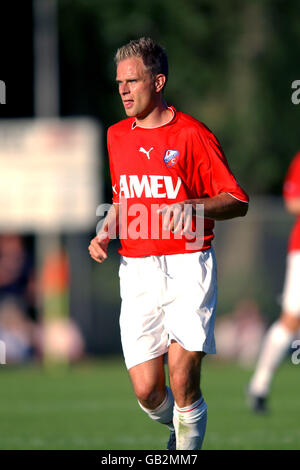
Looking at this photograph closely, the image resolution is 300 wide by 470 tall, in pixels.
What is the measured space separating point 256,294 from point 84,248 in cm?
485

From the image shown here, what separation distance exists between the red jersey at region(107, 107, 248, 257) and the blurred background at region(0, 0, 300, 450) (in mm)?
11392

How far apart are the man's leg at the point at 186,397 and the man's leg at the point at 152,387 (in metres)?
0.18

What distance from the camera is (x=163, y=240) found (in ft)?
20.2

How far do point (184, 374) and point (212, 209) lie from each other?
0.90m

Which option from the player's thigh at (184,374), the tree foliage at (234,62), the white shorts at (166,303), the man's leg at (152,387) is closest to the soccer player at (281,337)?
the man's leg at (152,387)

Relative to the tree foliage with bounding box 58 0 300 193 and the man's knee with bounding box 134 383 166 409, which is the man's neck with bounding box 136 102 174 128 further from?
the tree foliage with bounding box 58 0 300 193

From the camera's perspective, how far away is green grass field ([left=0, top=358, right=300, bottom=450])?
320 inches

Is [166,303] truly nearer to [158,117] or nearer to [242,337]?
[158,117]

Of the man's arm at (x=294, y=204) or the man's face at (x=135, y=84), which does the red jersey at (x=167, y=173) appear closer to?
the man's face at (x=135, y=84)

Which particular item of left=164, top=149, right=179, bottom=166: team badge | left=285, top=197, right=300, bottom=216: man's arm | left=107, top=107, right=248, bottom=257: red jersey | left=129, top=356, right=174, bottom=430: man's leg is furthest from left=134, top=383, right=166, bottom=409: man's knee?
left=285, top=197, right=300, bottom=216: man's arm

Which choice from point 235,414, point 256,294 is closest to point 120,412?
point 235,414

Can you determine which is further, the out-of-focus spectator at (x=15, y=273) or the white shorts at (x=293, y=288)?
the out-of-focus spectator at (x=15, y=273)

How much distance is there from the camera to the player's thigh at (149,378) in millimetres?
6207
